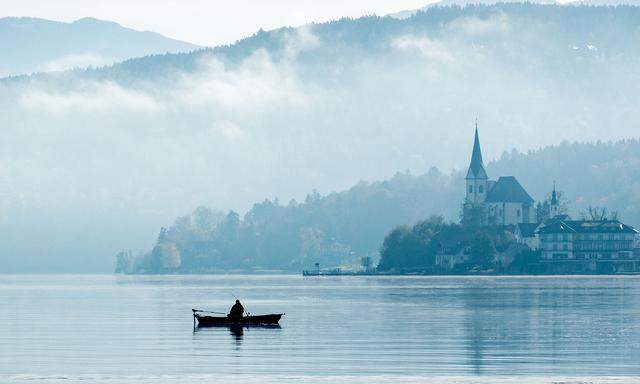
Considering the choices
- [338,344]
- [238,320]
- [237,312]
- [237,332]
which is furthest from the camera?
[237,312]

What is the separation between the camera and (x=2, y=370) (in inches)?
2970

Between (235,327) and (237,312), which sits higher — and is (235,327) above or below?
below

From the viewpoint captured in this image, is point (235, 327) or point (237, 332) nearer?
point (237, 332)

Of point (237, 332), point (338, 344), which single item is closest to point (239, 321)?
point (237, 332)

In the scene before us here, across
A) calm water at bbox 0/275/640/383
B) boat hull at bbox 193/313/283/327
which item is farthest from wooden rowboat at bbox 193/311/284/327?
calm water at bbox 0/275/640/383

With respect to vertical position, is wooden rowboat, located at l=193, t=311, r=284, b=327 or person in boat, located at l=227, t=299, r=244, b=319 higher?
person in boat, located at l=227, t=299, r=244, b=319

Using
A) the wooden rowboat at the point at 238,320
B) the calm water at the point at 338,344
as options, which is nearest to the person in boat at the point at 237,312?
the wooden rowboat at the point at 238,320

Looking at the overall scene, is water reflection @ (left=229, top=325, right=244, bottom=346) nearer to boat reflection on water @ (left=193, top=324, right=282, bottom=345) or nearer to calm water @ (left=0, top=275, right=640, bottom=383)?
boat reflection on water @ (left=193, top=324, right=282, bottom=345)

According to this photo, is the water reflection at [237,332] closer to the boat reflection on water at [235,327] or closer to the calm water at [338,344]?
the boat reflection on water at [235,327]

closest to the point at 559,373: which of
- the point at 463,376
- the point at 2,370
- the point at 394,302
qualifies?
the point at 463,376

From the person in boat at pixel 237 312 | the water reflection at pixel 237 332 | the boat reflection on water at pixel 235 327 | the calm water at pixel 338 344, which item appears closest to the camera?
the calm water at pixel 338 344

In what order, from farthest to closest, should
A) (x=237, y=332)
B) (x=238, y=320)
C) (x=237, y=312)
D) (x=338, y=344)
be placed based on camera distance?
(x=237, y=312) → (x=238, y=320) → (x=237, y=332) → (x=338, y=344)

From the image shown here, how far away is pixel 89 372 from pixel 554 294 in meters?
109

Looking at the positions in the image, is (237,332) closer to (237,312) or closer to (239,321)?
(239,321)
